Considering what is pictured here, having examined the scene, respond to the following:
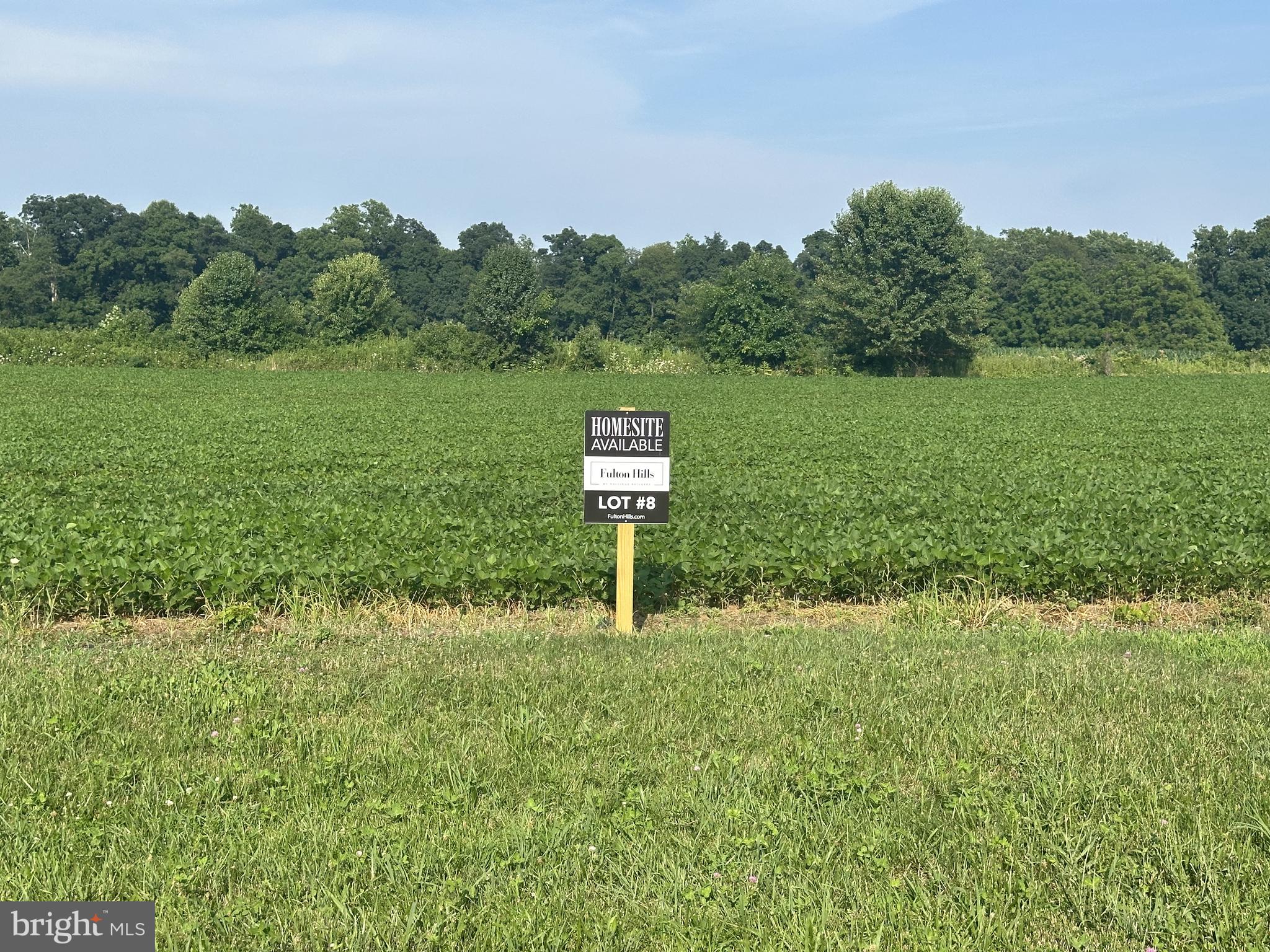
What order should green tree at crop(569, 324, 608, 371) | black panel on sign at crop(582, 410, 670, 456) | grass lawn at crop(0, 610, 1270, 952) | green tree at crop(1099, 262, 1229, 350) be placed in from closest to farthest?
grass lawn at crop(0, 610, 1270, 952)
black panel on sign at crop(582, 410, 670, 456)
green tree at crop(569, 324, 608, 371)
green tree at crop(1099, 262, 1229, 350)

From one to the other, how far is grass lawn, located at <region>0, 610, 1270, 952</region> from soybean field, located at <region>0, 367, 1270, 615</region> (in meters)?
2.24

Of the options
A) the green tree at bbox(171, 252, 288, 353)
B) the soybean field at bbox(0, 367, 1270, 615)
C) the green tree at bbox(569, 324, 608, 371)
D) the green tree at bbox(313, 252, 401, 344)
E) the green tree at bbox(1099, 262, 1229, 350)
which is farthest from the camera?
the green tree at bbox(1099, 262, 1229, 350)

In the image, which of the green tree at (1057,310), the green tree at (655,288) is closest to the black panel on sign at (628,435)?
the green tree at (1057,310)

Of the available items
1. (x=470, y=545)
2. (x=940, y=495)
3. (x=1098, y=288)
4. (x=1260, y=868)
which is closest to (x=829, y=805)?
(x=1260, y=868)

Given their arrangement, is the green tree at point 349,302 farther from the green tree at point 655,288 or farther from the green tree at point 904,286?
the green tree at point 655,288

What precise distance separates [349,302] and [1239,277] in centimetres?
10829

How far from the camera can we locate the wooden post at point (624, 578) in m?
8.27

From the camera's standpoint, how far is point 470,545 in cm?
1016

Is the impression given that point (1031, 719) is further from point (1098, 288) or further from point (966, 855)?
point (1098, 288)

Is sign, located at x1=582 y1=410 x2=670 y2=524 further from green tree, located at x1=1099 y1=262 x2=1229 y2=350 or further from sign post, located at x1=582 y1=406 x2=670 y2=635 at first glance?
green tree, located at x1=1099 y1=262 x2=1229 y2=350

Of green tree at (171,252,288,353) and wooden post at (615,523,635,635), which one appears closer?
wooden post at (615,523,635,635)

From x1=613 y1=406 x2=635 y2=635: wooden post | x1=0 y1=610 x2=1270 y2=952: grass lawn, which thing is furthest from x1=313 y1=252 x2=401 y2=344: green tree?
x1=0 y1=610 x2=1270 y2=952: grass lawn

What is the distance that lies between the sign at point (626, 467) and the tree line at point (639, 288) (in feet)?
199

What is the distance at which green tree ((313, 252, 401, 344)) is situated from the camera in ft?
266
